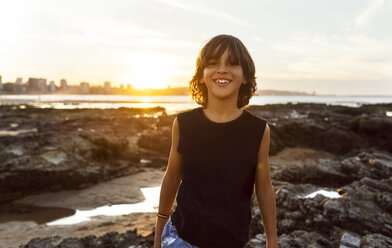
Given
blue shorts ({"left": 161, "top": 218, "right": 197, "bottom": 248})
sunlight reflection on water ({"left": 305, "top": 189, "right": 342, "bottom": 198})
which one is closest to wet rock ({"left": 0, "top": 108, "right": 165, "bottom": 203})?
sunlight reflection on water ({"left": 305, "top": 189, "right": 342, "bottom": 198})

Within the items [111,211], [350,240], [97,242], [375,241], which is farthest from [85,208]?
[375,241]

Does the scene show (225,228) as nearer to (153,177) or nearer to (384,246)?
(384,246)

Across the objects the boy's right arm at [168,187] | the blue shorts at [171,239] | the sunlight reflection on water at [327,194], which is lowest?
the sunlight reflection on water at [327,194]

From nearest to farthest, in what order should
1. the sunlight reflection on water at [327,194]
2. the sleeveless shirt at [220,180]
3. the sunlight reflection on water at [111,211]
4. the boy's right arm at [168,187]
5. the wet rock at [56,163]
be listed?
the sleeveless shirt at [220,180]
the boy's right arm at [168,187]
the sunlight reflection on water at [327,194]
the sunlight reflection on water at [111,211]
the wet rock at [56,163]

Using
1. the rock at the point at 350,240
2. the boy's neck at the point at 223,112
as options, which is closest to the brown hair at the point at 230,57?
the boy's neck at the point at 223,112

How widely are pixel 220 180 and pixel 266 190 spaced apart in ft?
1.22

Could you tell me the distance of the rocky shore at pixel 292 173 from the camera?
14.9 ft

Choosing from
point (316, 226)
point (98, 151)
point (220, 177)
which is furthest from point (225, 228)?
point (98, 151)

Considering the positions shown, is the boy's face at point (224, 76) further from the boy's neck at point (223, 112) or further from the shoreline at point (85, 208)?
the shoreline at point (85, 208)

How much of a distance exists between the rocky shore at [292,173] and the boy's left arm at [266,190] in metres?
2.22

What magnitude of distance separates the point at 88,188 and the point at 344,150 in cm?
1225

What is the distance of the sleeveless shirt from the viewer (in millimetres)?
1990

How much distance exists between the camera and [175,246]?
2.07 meters

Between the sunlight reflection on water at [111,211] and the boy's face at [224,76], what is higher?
the boy's face at [224,76]
